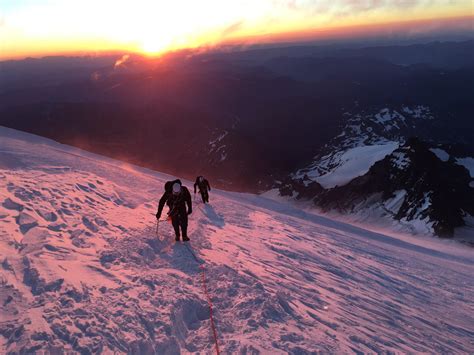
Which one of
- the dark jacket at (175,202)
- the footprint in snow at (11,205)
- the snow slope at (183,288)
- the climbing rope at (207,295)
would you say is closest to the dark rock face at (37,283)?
the snow slope at (183,288)

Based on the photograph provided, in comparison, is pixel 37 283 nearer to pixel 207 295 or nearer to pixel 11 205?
pixel 207 295

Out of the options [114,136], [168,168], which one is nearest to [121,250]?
[168,168]

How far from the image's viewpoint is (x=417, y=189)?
61.2 m

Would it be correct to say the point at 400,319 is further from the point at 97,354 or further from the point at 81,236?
the point at 81,236

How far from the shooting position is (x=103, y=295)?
23.4 ft

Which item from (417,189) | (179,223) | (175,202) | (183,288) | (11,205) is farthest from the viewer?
(417,189)

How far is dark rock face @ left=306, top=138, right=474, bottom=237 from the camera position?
53.1 meters

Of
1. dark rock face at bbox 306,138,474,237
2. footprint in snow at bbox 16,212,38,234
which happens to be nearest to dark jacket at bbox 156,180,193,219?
footprint in snow at bbox 16,212,38,234

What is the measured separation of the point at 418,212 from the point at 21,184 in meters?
57.8

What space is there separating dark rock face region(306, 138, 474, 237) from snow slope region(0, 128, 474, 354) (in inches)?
1722

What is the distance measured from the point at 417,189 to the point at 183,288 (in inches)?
2467

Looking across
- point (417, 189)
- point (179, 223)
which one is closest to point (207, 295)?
point (179, 223)

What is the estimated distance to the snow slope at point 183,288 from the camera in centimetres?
632

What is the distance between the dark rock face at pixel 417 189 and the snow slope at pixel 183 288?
4374cm
